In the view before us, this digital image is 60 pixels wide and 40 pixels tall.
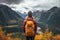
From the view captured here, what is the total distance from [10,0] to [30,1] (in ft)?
2.33

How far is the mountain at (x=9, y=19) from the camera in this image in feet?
25.0

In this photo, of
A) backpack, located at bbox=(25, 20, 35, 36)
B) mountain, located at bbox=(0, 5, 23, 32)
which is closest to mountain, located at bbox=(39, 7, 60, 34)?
mountain, located at bbox=(0, 5, 23, 32)

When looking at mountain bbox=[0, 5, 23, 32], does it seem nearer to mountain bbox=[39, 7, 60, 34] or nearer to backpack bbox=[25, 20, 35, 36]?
mountain bbox=[39, 7, 60, 34]

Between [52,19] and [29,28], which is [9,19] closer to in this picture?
[52,19]

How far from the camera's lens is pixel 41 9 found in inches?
312

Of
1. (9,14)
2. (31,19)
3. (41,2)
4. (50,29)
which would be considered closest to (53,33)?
(50,29)

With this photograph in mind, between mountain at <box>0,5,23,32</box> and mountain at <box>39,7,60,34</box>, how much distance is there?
0.79 m

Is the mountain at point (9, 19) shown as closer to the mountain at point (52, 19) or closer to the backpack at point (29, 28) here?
the mountain at point (52, 19)

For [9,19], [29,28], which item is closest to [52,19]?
[9,19]

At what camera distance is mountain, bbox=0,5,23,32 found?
763cm

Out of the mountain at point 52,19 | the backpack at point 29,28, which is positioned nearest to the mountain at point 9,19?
the mountain at point 52,19

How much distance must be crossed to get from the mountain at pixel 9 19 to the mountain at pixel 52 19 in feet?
2.60

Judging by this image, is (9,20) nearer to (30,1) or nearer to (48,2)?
(30,1)

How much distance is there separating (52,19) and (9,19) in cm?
149
